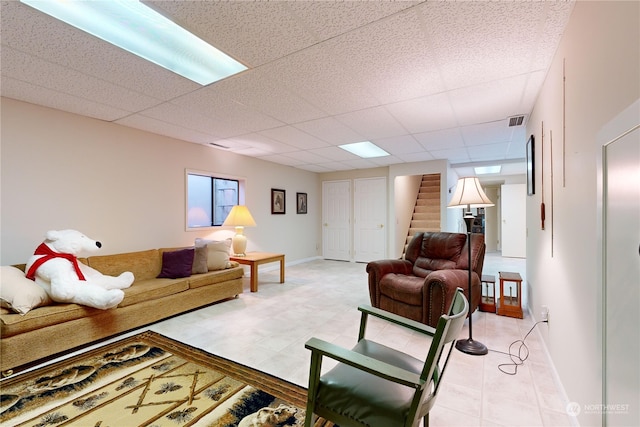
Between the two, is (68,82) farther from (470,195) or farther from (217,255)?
(470,195)

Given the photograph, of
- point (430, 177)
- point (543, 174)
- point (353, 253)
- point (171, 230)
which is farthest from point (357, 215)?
point (543, 174)

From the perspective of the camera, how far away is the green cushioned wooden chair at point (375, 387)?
1013mm

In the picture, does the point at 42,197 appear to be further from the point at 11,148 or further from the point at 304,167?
the point at 304,167

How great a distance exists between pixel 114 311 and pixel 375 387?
2637mm

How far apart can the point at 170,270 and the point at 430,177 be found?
288 inches

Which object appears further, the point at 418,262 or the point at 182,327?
the point at 418,262

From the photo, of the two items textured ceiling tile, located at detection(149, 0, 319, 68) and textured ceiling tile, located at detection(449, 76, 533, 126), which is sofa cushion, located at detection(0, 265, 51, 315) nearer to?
textured ceiling tile, located at detection(149, 0, 319, 68)

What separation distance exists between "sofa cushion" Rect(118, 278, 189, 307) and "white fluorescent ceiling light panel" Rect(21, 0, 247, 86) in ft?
7.21

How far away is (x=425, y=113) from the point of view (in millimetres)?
3221

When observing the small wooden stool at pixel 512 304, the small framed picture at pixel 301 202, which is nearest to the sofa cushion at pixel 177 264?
the small framed picture at pixel 301 202

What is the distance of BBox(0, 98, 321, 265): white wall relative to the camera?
9.10 ft

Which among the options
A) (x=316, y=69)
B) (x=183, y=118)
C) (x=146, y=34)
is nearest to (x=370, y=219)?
(x=183, y=118)

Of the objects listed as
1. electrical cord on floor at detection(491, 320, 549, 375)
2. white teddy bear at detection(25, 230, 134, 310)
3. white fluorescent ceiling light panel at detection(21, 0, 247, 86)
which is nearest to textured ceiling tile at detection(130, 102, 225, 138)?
white fluorescent ceiling light panel at detection(21, 0, 247, 86)

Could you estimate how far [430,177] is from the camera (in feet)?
27.3
